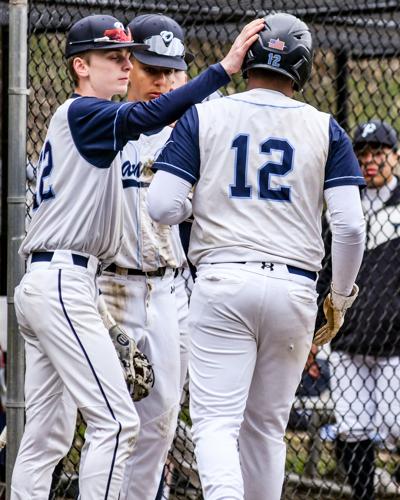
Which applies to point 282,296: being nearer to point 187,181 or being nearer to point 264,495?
point 187,181

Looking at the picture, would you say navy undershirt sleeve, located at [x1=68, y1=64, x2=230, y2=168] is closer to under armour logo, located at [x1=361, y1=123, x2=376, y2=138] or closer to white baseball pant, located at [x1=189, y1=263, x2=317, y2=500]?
white baseball pant, located at [x1=189, y1=263, x2=317, y2=500]

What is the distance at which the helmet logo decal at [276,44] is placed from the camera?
11.6ft

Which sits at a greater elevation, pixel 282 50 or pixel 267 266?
pixel 282 50

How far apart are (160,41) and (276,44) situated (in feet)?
2.86

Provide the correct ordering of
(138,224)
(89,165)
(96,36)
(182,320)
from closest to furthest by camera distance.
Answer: (89,165), (96,36), (138,224), (182,320)

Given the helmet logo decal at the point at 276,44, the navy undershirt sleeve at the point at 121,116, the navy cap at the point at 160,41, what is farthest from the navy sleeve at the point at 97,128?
the navy cap at the point at 160,41

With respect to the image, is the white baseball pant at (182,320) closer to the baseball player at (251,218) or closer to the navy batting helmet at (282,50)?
the baseball player at (251,218)

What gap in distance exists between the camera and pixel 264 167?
3.52 metres

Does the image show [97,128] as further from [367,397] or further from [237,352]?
[367,397]

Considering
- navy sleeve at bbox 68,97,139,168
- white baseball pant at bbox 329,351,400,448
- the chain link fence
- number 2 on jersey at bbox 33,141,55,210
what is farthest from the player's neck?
white baseball pant at bbox 329,351,400,448

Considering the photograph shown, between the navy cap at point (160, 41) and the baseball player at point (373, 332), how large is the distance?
4.85 feet

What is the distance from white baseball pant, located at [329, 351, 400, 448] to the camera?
5.41m

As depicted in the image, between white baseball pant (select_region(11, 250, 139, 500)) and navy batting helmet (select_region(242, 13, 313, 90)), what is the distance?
0.91 meters

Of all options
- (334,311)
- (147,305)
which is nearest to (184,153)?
(334,311)
